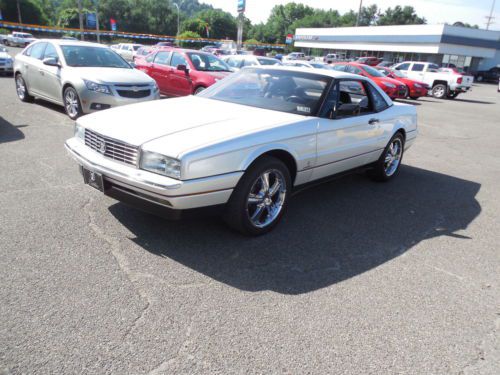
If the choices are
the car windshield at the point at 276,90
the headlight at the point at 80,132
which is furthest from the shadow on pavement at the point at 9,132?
the car windshield at the point at 276,90

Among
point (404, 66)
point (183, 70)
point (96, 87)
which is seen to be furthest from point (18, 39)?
point (96, 87)

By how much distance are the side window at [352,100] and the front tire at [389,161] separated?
29.9 inches

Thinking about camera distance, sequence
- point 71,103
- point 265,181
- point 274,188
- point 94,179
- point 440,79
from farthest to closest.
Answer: point 440,79, point 71,103, point 274,188, point 265,181, point 94,179

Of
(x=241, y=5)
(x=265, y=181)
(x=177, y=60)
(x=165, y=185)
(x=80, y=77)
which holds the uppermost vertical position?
(x=241, y=5)

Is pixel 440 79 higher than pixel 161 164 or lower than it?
lower

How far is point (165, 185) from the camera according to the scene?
3016 millimetres

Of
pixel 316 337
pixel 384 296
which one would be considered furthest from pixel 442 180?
pixel 316 337

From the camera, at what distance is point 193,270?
10.3 ft

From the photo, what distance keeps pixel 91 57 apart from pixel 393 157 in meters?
6.52

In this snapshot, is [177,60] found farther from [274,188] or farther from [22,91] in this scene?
[274,188]

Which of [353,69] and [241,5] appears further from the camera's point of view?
[241,5]

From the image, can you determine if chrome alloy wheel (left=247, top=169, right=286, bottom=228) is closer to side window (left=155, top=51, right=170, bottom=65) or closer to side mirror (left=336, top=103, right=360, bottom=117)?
side mirror (left=336, top=103, right=360, bottom=117)

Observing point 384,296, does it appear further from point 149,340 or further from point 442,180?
point 442,180

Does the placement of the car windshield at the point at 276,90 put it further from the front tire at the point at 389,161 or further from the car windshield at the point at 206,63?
the car windshield at the point at 206,63
